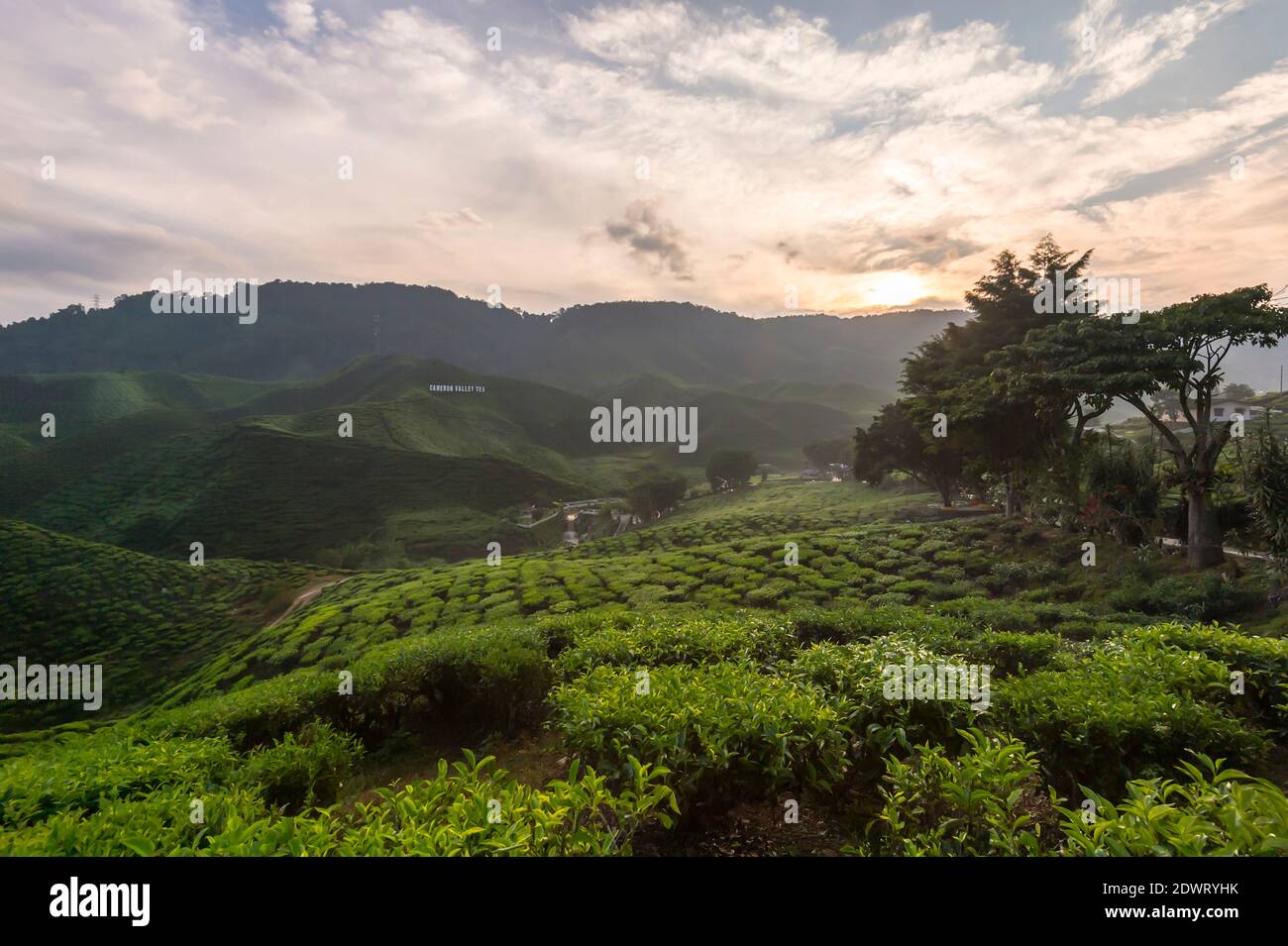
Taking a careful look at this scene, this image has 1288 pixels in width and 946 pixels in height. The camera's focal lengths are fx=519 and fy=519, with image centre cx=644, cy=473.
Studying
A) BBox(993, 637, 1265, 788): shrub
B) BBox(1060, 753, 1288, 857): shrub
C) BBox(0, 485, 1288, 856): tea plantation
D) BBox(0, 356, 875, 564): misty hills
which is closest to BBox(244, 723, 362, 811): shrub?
BBox(0, 485, 1288, 856): tea plantation

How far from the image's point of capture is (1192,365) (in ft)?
50.0

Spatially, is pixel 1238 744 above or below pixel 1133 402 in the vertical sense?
below

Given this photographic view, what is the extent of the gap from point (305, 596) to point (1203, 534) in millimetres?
41881

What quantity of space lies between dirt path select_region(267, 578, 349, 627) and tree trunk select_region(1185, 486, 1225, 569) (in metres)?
38.5

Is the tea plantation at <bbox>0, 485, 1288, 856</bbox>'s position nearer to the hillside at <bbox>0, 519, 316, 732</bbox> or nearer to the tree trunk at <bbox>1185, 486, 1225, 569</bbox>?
the tree trunk at <bbox>1185, 486, 1225, 569</bbox>

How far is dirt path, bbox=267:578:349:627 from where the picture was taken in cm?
3002

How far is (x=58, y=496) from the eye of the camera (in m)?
79.8

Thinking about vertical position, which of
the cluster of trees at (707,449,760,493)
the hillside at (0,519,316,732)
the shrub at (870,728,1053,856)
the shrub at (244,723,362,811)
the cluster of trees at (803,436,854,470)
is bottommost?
the hillside at (0,519,316,732)

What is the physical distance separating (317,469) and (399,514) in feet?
76.9

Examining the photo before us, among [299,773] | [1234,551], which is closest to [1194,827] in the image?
[299,773]

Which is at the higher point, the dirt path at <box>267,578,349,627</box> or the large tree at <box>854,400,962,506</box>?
the large tree at <box>854,400,962,506</box>

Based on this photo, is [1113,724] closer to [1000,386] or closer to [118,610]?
[1000,386]
